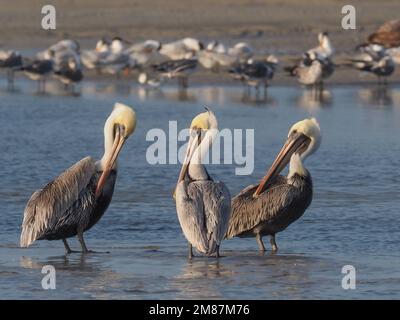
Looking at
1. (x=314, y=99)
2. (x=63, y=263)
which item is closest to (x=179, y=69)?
(x=314, y=99)

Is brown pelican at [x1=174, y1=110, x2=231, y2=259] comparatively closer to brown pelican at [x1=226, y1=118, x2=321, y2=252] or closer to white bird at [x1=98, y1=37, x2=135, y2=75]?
brown pelican at [x1=226, y1=118, x2=321, y2=252]

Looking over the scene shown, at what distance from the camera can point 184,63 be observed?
21844 millimetres

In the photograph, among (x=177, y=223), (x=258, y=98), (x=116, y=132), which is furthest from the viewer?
(x=258, y=98)

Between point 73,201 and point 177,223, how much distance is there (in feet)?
4.67

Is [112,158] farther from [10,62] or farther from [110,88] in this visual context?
[10,62]

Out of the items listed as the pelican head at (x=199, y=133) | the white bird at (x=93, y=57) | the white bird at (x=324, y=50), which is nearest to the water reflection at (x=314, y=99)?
the white bird at (x=324, y=50)

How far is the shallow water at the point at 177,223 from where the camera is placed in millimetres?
7301

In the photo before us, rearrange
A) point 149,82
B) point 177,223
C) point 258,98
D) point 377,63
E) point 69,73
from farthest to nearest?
1. point 377,63
2. point 69,73
3. point 149,82
4. point 258,98
5. point 177,223

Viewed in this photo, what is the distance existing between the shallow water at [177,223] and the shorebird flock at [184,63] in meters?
2.35

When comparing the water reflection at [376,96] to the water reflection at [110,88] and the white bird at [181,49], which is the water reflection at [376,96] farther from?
the white bird at [181,49]

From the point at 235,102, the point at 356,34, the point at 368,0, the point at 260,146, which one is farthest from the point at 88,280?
the point at 368,0

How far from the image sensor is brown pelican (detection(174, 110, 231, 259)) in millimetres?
7863

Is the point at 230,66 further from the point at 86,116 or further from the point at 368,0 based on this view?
the point at 368,0

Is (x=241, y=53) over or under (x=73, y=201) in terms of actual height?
under
